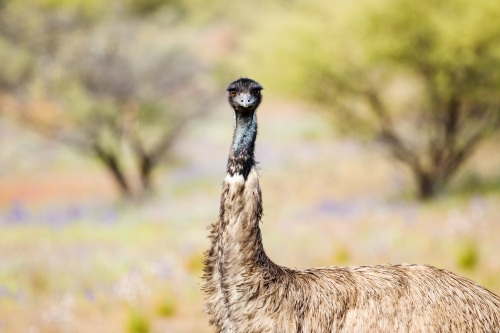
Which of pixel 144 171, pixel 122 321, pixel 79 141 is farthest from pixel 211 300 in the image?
pixel 144 171

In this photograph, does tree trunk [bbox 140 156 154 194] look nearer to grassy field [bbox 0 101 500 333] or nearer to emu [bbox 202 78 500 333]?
grassy field [bbox 0 101 500 333]

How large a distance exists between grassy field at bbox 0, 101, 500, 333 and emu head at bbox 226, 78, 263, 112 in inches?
124

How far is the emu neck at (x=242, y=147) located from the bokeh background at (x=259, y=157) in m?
3.69

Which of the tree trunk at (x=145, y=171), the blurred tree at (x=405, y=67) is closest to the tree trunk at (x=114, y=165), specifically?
the tree trunk at (x=145, y=171)

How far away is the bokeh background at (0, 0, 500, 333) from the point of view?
34.0 feet

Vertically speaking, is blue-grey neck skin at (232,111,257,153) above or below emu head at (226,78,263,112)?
below

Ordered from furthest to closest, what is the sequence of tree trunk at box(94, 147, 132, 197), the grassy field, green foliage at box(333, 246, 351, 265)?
tree trunk at box(94, 147, 132, 197), green foliage at box(333, 246, 351, 265), the grassy field

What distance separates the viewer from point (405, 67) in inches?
657

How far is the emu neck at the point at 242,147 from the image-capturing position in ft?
14.2

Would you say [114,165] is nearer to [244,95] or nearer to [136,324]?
[136,324]

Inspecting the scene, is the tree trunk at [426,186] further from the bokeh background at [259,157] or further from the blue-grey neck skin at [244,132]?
the blue-grey neck skin at [244,132]

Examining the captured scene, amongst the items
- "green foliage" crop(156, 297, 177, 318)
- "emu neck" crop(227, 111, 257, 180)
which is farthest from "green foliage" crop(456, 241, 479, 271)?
"emu neck" crop(227, 111, 257, 180)

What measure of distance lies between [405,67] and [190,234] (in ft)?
21.4

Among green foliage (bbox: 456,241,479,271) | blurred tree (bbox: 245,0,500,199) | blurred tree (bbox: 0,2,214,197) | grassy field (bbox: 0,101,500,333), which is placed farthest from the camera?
blurred tree (bbox: 0,2,214,197)
